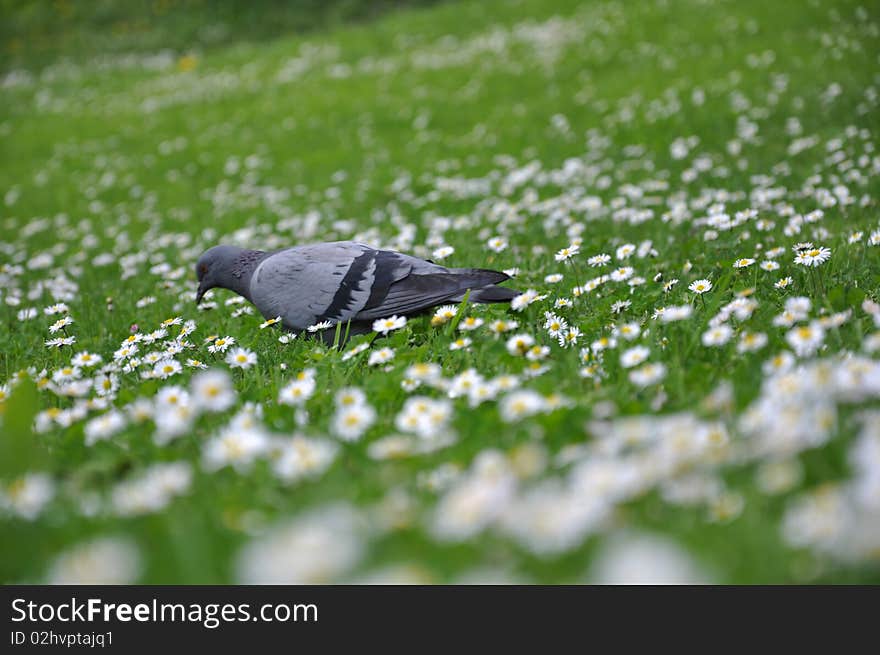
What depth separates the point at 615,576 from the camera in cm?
130

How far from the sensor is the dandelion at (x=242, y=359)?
11.4ft

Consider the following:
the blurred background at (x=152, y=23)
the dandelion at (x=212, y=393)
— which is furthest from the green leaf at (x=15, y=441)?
the blurred background at (x=152, y=23)

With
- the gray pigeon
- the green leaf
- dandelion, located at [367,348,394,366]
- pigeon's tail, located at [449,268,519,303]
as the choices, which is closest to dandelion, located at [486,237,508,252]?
the gray pigeon

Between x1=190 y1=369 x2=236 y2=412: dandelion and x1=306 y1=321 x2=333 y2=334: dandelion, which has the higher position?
x1=306 y1=321 x2=333 y2=334: dandelion

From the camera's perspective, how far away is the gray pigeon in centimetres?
365

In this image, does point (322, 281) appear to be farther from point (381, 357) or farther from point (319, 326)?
point (381, 357)

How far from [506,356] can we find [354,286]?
3.51ft

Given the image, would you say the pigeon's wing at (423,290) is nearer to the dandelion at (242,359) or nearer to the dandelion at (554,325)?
the dandelion at (554,325)

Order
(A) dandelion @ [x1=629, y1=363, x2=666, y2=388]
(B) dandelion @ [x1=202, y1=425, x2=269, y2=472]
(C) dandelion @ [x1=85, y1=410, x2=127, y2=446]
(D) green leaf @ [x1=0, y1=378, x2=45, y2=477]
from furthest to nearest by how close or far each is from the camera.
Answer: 1. (C) dandelion @ [x1=85, y1=410, x2=127, y2=446]
2. (A) dandelion @ [x1=629, y1=363, x2=666, y2=388]
3. (B) dandelion @ [x1=202, y1=425, x2=269, y2=472]
4. (D) green leaf @ [x1=0, y1=378, x2=45, y2=477]

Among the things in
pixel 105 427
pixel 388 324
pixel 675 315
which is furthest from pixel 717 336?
pixel 105 427

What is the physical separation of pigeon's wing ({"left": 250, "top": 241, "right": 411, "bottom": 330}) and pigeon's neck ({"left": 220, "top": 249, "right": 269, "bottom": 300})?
0.37 metres

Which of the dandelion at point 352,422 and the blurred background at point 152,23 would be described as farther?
the blurred background at point 152,23

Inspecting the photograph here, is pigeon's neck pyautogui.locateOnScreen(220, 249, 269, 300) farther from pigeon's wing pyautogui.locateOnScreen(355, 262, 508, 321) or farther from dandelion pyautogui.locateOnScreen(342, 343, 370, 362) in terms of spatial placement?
dandelion pyautogui.locateOnScreen(342, 343, 370, 362)
